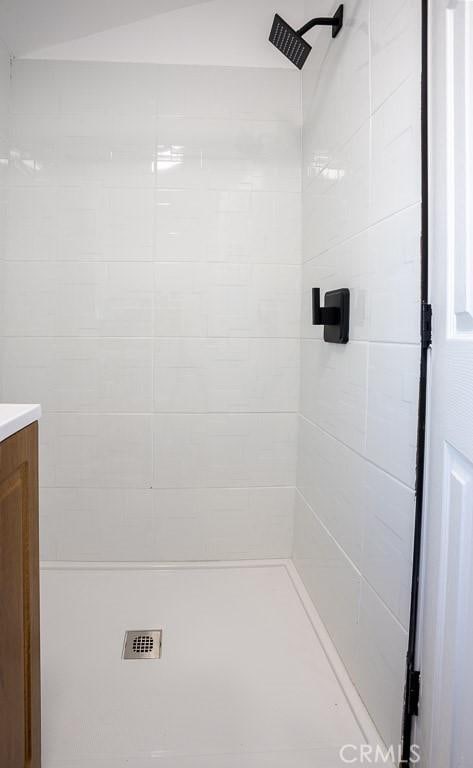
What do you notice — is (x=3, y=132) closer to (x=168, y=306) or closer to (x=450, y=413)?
(x=168, y=306)

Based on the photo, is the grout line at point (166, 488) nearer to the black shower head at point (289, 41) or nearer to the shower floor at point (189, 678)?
the shower floor at point (189, 678)

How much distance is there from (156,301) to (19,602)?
139 cm

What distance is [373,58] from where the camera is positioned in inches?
51.6

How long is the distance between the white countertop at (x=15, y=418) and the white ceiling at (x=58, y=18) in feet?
5.94

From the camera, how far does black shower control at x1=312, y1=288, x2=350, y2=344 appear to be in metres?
1.51

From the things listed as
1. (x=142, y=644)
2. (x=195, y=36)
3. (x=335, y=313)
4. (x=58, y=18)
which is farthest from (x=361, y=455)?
(x=58, y=18)

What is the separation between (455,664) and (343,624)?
656 millimetres

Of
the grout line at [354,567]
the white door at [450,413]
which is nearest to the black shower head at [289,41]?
the white door at [450,413]

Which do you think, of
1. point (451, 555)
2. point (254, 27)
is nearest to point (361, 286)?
point (451, 555)

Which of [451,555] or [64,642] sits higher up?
[451,555]

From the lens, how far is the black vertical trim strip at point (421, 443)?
103 centimetres

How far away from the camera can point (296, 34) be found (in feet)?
5.50

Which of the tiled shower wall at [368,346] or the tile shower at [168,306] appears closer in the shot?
the tiled shower wall at [368,346]

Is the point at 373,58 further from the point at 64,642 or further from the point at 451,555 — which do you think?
the point at 64,642
